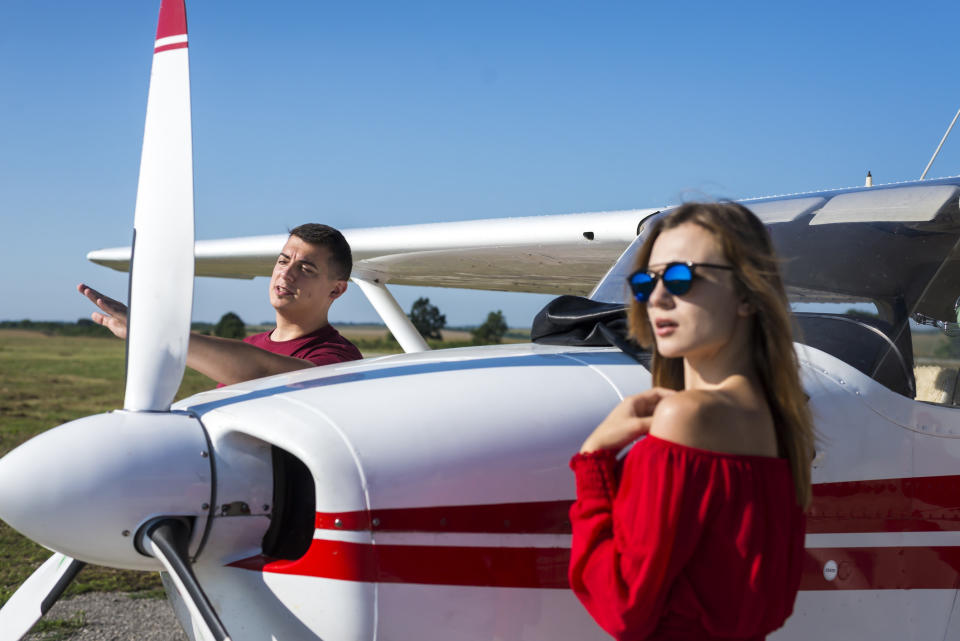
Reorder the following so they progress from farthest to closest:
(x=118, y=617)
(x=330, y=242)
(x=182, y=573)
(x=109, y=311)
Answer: (x=118, y=617)
(x=330, y=242)
(x=109, y=311)
(x=182, y=573)

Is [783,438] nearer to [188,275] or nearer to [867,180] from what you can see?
[188,275]

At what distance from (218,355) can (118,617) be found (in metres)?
2.83

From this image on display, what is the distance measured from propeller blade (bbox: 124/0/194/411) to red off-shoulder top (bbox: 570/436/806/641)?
4.03ft

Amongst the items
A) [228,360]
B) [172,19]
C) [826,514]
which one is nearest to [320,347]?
[228,360]

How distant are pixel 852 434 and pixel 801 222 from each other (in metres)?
0.92

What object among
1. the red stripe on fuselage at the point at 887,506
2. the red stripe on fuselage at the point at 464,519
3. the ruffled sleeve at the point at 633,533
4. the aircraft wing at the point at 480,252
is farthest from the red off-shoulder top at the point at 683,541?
the aircraft wing at the point at 480,252

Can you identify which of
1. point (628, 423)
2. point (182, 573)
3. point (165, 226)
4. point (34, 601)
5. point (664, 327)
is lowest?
point (34, 601)

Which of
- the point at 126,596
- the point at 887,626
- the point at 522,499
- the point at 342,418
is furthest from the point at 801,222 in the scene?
the point at 126,596

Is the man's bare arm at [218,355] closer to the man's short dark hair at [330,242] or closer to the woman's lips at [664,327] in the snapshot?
the man's short dark hair at [330,242]

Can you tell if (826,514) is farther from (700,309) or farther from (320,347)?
(320,347)

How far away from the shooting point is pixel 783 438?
1569 mm

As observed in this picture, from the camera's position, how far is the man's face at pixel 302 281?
3652mm

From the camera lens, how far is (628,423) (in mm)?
1533

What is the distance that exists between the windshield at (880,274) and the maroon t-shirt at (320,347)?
3.94 feet
